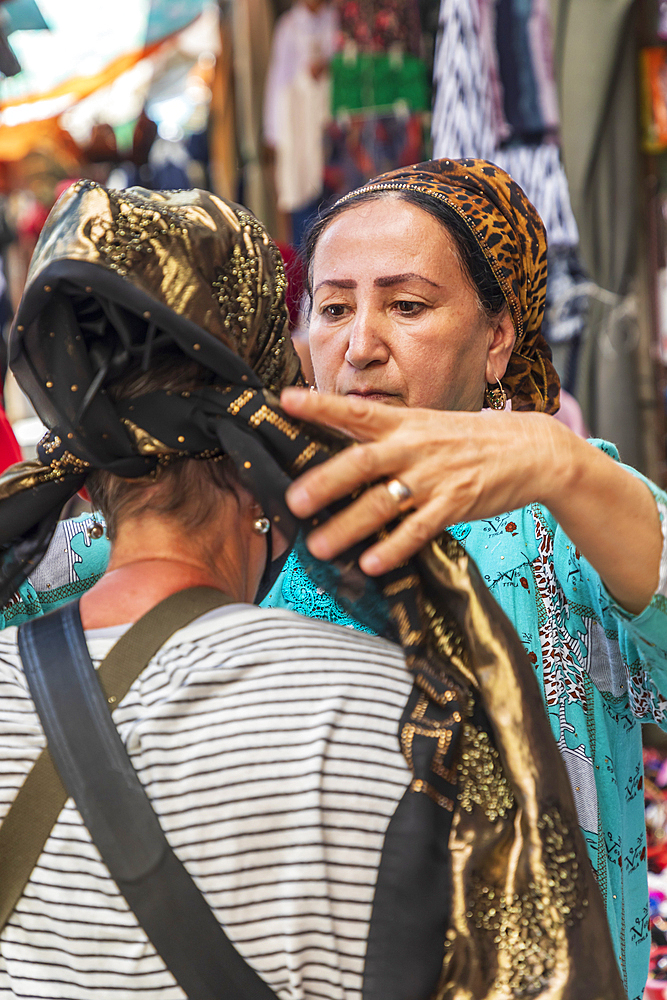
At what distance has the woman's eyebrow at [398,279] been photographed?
1591 millimetres

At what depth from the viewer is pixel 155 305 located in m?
0.91

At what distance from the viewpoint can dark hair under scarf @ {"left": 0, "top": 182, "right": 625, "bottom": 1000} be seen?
91 centimetres

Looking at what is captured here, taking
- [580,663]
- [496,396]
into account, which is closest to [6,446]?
[496,396]

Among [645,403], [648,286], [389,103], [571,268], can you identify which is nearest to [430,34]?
Answer: [389,103]

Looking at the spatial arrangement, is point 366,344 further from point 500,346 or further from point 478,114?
point 478,114

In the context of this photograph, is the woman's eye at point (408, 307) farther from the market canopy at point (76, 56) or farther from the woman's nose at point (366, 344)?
the market canopy at point (76, 56)

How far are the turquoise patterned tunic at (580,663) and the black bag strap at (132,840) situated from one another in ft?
1.73

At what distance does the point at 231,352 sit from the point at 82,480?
29 cm

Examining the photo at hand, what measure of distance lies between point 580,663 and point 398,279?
2.44 ft

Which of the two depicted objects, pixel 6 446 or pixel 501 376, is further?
pixel 6 446

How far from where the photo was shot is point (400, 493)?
3.12ft

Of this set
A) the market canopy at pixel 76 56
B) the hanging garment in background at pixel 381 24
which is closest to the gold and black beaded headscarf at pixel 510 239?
the hanging garment in background at pixel 381 24

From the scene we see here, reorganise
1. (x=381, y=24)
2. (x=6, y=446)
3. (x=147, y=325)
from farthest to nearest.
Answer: (x=381, y=24) < (x=6, y=446) < (x=147, y=325)

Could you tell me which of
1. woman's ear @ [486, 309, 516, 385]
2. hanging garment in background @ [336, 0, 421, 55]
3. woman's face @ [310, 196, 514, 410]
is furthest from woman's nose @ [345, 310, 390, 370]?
hanging garment in background @ [336, 0, 421, 55]
